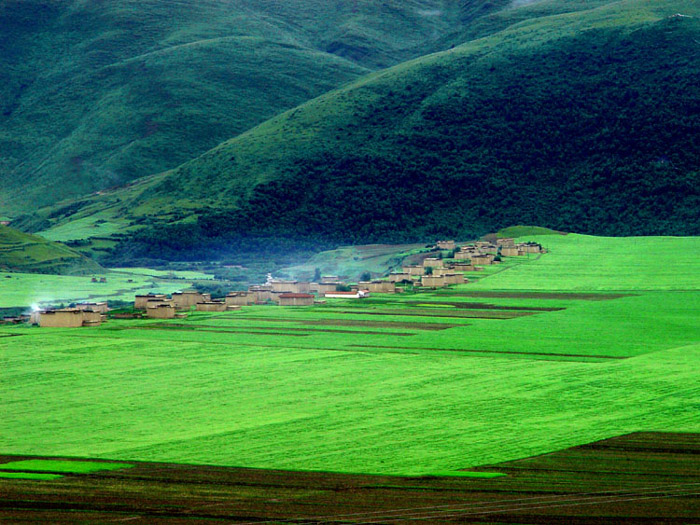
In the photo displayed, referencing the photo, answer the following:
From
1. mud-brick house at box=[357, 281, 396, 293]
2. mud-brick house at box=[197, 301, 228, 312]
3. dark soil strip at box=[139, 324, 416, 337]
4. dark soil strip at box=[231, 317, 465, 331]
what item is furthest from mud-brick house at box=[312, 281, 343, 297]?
dark soil strip at box=[139, 324, 416, 337]

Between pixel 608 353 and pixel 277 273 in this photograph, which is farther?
pixel 277 273

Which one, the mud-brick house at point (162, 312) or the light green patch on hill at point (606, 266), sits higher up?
the light green patch on hill at point (606, 266)

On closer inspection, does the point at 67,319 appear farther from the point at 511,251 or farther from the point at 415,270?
the point at 511,251

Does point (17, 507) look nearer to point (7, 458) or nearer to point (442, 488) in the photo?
point (7, 458)

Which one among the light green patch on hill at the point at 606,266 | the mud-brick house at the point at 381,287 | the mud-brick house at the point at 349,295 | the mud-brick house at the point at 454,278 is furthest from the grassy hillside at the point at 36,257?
the light green patch on hill at the point at 606,266

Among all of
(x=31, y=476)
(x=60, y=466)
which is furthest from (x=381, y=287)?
(x=31, y=476)

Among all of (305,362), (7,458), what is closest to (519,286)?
(305,362)

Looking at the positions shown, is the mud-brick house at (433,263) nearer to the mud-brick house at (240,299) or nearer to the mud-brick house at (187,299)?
the mud-brick house at (240,299)
